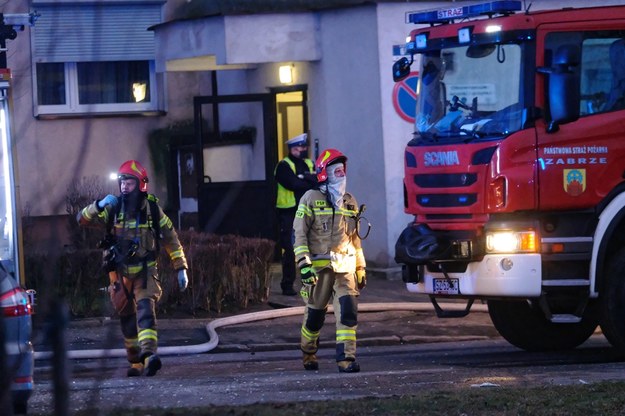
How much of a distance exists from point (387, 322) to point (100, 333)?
316 centimetres

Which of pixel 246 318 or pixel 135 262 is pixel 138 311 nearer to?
pixel 135 262

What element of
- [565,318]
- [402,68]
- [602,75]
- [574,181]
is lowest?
[565,318]

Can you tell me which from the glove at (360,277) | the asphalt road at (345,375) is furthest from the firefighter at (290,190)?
the glove at (360,277)

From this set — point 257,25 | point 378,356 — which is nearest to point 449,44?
point 378,356

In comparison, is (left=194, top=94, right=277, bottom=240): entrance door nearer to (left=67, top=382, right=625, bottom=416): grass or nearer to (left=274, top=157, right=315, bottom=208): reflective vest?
(left=274, top=157, right=315, bottom=208): reflective vest

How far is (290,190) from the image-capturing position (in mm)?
14430

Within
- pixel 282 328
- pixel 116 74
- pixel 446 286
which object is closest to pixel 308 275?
pixel 446 286

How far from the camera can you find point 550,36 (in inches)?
411

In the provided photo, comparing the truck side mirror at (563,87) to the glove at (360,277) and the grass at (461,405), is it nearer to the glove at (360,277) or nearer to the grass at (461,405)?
the glove at (360,277)

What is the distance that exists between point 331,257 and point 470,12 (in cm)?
259

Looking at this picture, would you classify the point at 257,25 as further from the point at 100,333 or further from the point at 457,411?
the point at 457,411

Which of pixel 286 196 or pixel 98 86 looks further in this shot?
pixel 98 86

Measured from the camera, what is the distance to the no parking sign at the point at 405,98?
15.8 m

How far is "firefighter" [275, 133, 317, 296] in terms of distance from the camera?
47.3 feet
